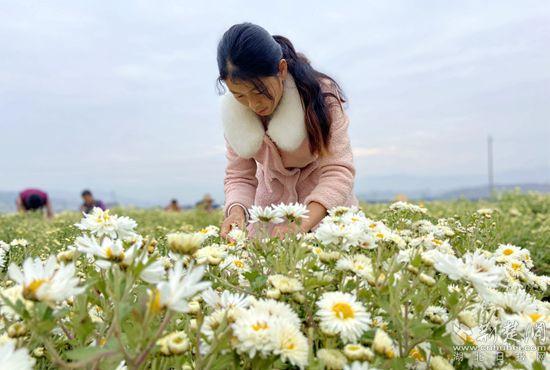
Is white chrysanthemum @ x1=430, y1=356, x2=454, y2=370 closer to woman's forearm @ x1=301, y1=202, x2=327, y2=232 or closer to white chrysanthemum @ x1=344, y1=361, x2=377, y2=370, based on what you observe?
white chrysanthemum @ x1=344, y1=361, x2=377, y2=370

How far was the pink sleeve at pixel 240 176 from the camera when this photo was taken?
8.37 feet

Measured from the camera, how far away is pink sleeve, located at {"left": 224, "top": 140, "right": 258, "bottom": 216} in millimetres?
2551

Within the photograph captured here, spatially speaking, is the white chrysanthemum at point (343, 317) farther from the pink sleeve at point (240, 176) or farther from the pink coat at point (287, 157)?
the pink sleeve at point (240, 176)

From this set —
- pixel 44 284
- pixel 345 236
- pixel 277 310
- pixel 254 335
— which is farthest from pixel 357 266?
pixel 44 284

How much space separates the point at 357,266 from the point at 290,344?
0.29 m

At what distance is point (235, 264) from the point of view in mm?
1240

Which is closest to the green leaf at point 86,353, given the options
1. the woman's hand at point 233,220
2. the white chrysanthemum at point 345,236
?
the white chrysanthemum at point 345,236

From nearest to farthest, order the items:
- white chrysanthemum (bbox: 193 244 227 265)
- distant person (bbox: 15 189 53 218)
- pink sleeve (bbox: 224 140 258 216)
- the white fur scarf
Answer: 1. white chrysanthemum (bbox: 193 244 227 265)
2. the white fur scarf
3. pink sleeve (bbox: 224 140 258 216)
4. distant person (bbox: 15 189 53 218)

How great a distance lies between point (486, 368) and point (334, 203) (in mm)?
1286

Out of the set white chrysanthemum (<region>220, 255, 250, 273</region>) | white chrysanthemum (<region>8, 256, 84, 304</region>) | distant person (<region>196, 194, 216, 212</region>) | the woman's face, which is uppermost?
the woman's face

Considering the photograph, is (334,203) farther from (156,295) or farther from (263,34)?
(156,295)

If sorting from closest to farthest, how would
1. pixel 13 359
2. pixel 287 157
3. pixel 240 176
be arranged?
pixel 13 359
pixel 287 157
pixel 240 176

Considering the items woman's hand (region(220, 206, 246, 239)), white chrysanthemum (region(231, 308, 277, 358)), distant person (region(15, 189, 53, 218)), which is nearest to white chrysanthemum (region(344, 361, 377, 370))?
white chrysanthemum (region(231, 308, 277, 358))

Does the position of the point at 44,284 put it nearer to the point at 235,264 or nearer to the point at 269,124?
the point at 235,264
